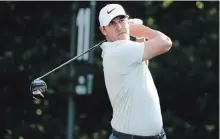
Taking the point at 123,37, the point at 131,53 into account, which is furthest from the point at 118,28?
the point at 131,53

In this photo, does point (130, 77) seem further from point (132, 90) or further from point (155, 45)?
point (155, 45)

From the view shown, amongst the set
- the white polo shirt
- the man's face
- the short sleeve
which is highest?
the man's face

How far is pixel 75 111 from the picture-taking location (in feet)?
34.8

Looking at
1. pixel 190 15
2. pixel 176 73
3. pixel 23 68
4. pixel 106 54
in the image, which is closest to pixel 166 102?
pixel 176 73

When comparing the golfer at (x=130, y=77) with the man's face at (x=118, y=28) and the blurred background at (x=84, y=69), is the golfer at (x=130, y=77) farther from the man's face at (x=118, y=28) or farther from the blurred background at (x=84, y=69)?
the blurred background at (x=84, y=69)

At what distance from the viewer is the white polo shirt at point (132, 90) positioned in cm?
457

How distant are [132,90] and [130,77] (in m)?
0.07

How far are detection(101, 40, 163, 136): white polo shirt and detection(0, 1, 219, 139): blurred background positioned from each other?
518cm

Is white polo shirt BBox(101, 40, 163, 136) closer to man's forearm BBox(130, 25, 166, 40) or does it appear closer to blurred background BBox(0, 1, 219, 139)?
man's forearm BBox(130, 25, 166, 40)

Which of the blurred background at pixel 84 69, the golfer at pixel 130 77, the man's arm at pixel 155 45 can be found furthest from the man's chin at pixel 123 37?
the blurred background at pixel 84 69

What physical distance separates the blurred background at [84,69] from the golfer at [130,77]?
202 inches

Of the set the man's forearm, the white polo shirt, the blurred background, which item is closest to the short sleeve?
the white polo shirt

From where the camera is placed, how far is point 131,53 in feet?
15.0

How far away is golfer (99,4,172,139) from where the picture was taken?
457 cm
